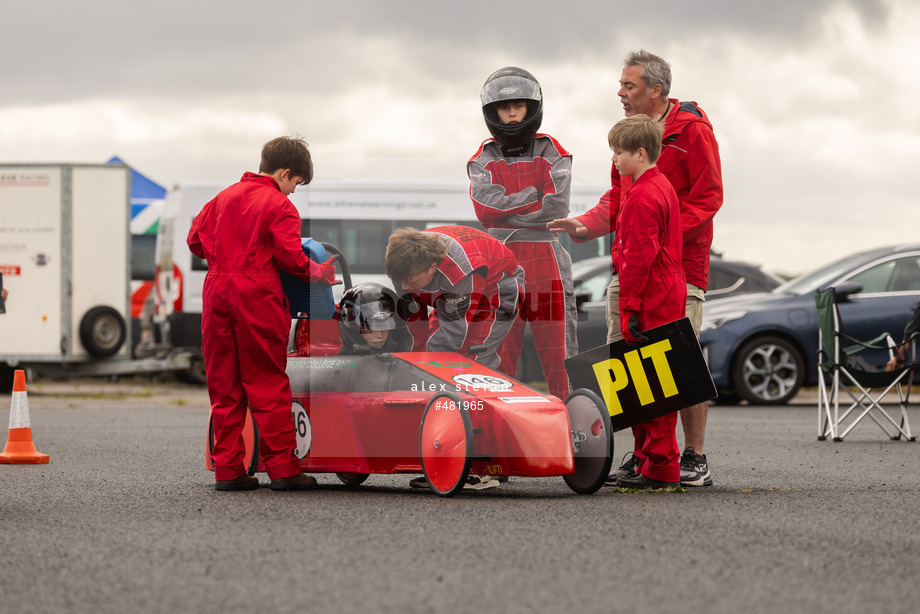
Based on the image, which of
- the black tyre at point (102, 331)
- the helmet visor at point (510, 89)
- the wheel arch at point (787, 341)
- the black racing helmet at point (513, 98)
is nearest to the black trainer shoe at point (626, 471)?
the black racing helmet at point (513, 98)

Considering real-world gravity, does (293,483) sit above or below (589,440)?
below

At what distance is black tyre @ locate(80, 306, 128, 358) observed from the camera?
667 inches

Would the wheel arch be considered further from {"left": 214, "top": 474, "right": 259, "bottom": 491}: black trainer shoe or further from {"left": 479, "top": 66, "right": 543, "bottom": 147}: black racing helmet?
{"left": 214, "top": 474, "right": 259, "bottom": 491}: black trainer shoe

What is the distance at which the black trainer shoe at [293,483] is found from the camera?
21.9ft

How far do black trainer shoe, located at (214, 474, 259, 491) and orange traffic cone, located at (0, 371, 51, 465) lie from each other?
218 centimetres

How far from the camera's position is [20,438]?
27.9 ft

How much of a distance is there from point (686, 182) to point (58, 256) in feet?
38.1

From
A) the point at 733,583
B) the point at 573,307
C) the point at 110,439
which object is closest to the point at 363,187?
the point at 110,439

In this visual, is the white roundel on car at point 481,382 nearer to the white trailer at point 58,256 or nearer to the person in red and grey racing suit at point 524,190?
the person in red and grey racing suit at point 524,190

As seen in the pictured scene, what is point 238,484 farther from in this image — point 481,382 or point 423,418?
point 481,382

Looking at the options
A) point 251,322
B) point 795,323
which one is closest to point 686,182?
point 251,322

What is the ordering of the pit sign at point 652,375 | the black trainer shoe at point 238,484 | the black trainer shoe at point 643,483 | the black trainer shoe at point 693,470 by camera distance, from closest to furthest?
the pit sign at point 652,375
the black trainer shoe at point 643,483
the black trainer shoe at point 238,484
the black trainer shoe at point 693,470

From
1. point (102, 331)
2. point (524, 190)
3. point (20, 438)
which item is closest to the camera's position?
point (524, 190)

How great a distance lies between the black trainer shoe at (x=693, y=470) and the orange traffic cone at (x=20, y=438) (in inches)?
158
